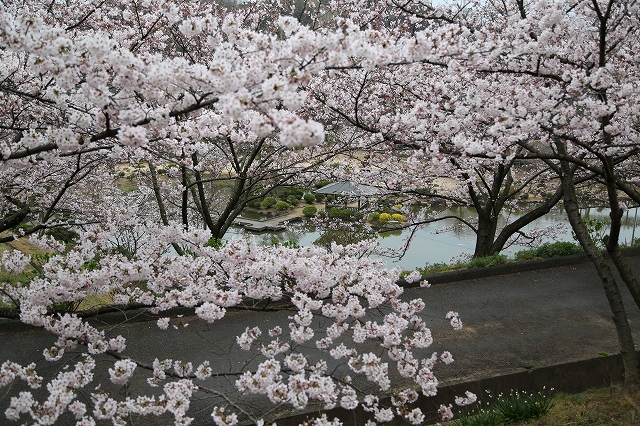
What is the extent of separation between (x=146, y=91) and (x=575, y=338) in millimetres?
5868

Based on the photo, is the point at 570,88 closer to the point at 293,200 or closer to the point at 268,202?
the point at 268,202

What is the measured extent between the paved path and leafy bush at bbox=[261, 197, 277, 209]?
13101 millimetres

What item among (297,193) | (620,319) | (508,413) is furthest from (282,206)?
(508,413)

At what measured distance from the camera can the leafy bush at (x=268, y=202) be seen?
67.1 ft

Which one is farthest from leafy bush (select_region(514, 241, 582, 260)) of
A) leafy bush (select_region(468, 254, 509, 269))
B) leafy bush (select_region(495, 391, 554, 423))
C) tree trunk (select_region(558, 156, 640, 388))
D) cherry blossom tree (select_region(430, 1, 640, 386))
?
leafy bush (select_region(495, 391, 554, 423))

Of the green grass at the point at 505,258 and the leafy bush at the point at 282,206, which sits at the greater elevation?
the leafy bush at the point at 282,206

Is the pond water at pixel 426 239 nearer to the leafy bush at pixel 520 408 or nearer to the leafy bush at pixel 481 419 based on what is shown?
the leafy bush at pixel 520 408

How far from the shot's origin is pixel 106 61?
8.95 ft

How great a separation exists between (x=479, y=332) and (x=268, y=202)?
14.8m

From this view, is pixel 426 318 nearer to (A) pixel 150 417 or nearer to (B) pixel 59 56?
(A) pixel 150 417

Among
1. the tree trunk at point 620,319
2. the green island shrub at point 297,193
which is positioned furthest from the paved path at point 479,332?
the green island shrub at point 297,193

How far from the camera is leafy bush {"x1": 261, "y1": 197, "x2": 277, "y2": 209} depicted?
67.1 feet

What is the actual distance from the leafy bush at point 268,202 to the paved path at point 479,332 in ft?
43.0

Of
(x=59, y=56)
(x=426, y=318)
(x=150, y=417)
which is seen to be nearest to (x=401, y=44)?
(x=59, y=56)
